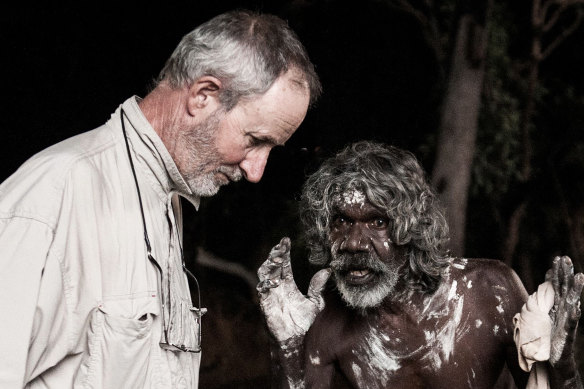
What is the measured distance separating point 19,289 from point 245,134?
720 millimetres

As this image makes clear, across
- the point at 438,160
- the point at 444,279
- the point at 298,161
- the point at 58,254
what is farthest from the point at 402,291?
the point at 298,161

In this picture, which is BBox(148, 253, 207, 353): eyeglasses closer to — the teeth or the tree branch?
the teeth

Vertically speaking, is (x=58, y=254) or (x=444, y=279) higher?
(x=58, y=254)

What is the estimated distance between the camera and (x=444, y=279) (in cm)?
351

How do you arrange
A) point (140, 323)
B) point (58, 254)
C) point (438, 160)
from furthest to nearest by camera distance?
point (438, 160)
point (140, 323)
point (58, 254)

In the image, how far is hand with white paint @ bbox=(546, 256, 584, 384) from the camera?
2873 millimetres

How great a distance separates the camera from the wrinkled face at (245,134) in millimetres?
2195

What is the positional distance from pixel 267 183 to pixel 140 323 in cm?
417

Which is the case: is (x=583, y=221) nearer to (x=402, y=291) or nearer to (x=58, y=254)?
(x=402, y=291)

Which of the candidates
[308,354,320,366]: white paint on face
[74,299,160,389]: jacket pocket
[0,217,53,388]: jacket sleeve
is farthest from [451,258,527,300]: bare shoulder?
[0,217,53,388]: jacket sleeve

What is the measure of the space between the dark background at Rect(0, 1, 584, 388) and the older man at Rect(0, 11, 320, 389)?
2621mm

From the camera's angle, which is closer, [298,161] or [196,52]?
[196,52]

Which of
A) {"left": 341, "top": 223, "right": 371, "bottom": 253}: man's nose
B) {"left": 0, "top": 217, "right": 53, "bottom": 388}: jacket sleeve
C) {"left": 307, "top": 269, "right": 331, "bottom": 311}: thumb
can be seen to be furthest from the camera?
{"left": 307, "top": 269, "right": 331, "bottom": 311}: thumb

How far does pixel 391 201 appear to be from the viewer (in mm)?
3381
